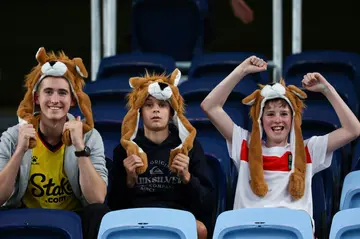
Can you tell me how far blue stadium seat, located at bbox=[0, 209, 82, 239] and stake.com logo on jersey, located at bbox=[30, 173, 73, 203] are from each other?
0.32m

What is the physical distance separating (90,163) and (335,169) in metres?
1.10

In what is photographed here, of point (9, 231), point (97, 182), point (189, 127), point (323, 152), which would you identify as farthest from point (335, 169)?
point (9, 231)

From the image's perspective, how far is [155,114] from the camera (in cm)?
458

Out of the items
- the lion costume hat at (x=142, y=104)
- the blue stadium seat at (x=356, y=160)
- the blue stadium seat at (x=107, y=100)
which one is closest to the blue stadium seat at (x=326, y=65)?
the blue stadium seat at (x=107, y=100)

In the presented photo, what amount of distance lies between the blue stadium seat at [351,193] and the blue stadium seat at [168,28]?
96.8 inches

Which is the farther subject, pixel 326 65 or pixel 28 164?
pixel 326 65

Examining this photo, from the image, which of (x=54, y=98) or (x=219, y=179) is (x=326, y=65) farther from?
(x=54, y=98)

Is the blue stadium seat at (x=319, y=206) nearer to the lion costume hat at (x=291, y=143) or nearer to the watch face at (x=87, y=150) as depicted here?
the lion costume hat at (x=291, y=143)

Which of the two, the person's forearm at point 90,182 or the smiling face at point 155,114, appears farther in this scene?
the smiling face at point 155,114

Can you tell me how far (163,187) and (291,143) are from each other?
0.57 m

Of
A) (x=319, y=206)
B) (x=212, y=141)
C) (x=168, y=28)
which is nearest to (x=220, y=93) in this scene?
(x=212, y=141)

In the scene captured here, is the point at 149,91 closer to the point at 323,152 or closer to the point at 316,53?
the point at 323,152

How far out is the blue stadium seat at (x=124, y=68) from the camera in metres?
5.75

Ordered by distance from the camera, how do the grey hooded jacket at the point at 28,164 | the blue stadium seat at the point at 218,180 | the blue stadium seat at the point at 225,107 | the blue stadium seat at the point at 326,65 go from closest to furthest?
the grey hooded jacket at the point at 28,164, the blue stadium seat at the point at 218,180, the blue stadium seat at the point at 225,107, the blue stadium seat at the point at 326,65
